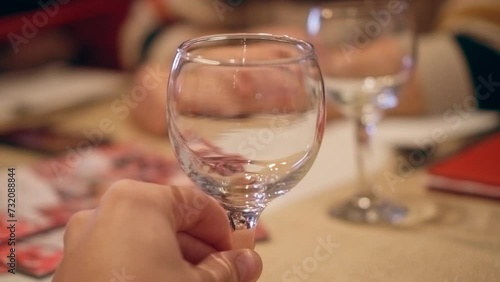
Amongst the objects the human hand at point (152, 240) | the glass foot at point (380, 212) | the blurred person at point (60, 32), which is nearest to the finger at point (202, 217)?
the human hand at point (152, 240)

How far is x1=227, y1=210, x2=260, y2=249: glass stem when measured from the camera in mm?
435

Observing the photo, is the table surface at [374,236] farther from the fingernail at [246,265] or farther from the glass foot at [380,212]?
the fingernail at [246,265]

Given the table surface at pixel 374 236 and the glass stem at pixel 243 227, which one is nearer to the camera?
the glass stem at pixel 243 227

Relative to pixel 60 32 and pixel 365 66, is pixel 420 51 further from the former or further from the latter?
pixel 60 32

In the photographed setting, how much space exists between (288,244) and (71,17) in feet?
2.85

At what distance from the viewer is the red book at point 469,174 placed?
697mm

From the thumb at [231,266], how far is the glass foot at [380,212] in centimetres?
27

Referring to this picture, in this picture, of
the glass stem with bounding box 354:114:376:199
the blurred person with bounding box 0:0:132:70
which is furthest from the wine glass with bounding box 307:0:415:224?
the blurred person with bounding box 0:0:132:70

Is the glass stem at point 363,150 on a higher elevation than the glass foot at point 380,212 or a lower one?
higher

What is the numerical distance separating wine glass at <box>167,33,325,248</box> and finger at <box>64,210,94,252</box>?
7 cm

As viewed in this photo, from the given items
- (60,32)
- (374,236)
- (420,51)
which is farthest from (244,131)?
(60,32)

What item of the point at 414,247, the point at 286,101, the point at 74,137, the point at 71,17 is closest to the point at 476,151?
the point at 414,247

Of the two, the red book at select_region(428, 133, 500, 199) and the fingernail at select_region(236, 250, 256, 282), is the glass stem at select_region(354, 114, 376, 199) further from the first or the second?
the fingernail at select_region(236, 250, 256, 282)

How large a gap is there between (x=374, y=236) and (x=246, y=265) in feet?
0.81
